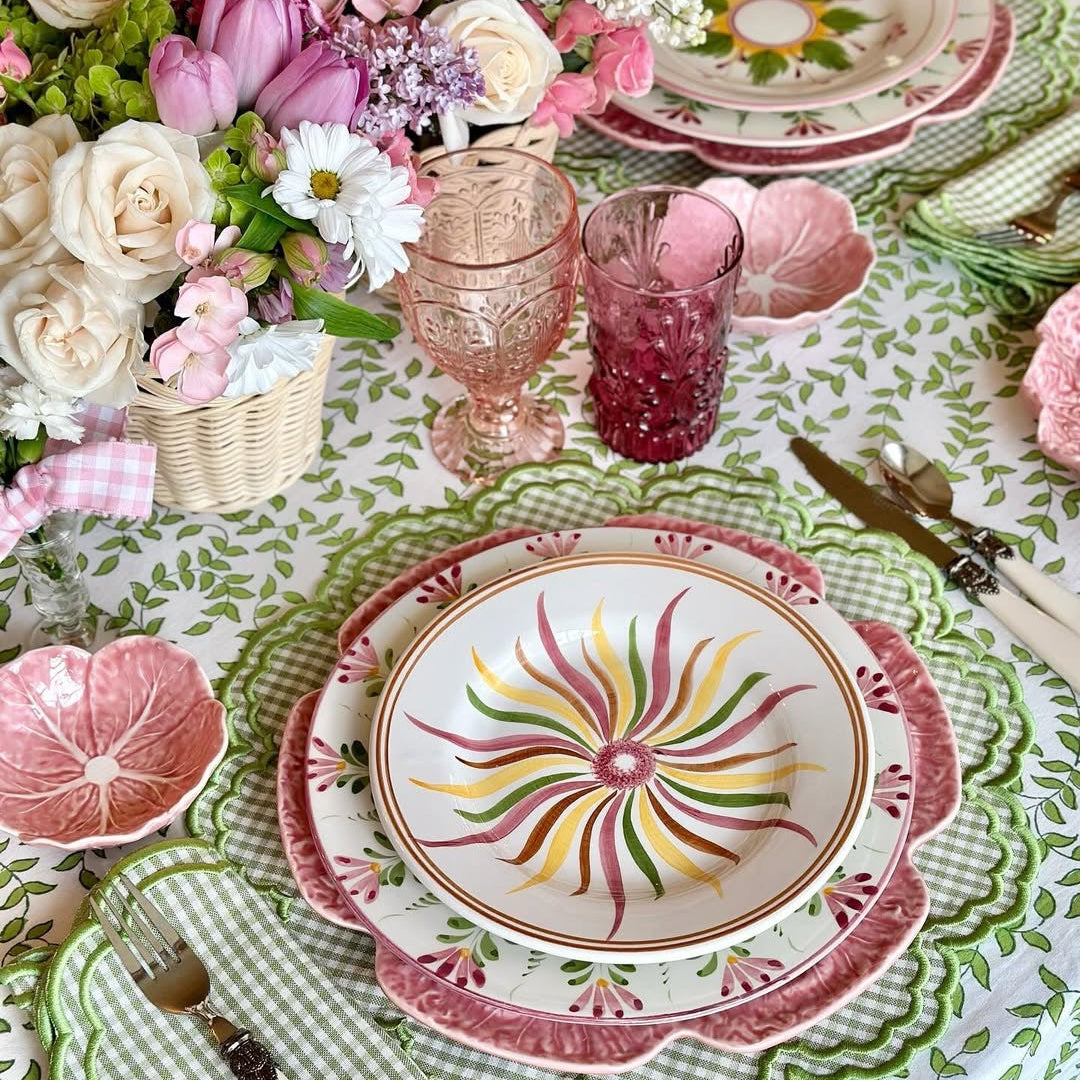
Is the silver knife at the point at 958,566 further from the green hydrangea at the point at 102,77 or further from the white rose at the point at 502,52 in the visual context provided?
the green hydrangea at the point at 102,77

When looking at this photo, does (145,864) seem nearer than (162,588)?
Yes

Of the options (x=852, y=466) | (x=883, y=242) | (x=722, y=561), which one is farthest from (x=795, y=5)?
(x=722, y=561)

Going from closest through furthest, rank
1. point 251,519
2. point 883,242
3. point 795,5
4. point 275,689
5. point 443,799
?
point 443,799
point 275,689
point 251,519
point 883,242
point 795,5

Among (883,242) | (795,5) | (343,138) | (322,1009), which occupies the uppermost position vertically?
(343,138)

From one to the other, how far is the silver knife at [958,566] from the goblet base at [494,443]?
0.67 feet

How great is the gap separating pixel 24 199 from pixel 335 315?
7.6 inches

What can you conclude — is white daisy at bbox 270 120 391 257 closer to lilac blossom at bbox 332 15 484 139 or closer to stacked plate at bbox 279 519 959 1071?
lilac blossom at bbox 332 15 484 139

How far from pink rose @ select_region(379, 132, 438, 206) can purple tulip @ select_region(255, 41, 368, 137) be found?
4cm

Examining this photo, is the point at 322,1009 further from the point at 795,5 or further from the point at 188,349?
the point at 795,5

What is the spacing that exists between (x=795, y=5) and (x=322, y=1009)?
1.15 meters

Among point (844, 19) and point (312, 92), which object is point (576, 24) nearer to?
point (312, 92)

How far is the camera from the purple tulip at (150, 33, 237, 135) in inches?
27.7

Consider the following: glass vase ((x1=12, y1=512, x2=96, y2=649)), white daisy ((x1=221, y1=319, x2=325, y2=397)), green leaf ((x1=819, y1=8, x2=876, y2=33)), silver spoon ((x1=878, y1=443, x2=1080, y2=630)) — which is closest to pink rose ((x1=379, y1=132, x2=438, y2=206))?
white daisy ((x1=221, y1=319, x2=325, y2=397))

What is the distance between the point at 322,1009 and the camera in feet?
2.52
